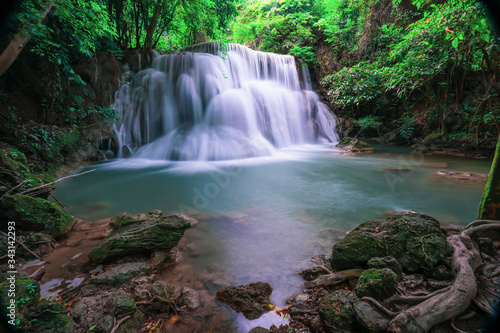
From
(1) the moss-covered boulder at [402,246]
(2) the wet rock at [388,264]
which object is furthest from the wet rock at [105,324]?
(2) the wet rock at [388,264]

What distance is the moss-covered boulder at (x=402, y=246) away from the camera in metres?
2.20

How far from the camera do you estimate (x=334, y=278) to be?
2.27 meters

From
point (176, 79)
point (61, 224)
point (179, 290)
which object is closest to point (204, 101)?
point (176, 79)

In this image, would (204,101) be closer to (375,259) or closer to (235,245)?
(235,245)

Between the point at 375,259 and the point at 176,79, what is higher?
the point at 176,79

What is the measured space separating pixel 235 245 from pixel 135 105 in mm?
10425

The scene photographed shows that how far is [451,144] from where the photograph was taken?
33.7 ft

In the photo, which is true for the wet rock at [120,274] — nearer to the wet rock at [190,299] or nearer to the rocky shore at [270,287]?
the rocky shore at [270,287]

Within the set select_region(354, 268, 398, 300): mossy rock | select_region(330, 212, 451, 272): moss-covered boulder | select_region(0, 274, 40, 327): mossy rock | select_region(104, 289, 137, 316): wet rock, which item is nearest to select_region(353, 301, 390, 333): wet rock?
select_region(354, 268, 398, 300): mossy rock

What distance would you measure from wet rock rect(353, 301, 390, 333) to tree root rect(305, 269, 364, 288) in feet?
1.64

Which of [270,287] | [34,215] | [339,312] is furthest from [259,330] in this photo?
[34,215]

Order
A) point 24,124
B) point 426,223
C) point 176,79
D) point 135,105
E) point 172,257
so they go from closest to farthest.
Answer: point 426,223 → point 172,257 → point 24,124 → point 135,105 → point 176,79

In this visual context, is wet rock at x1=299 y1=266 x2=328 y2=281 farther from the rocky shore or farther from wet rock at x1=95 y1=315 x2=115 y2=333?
wet rock at x1=95 y1=315 x2=115 y2=333

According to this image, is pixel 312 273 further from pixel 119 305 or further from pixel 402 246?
pixel 119 305
